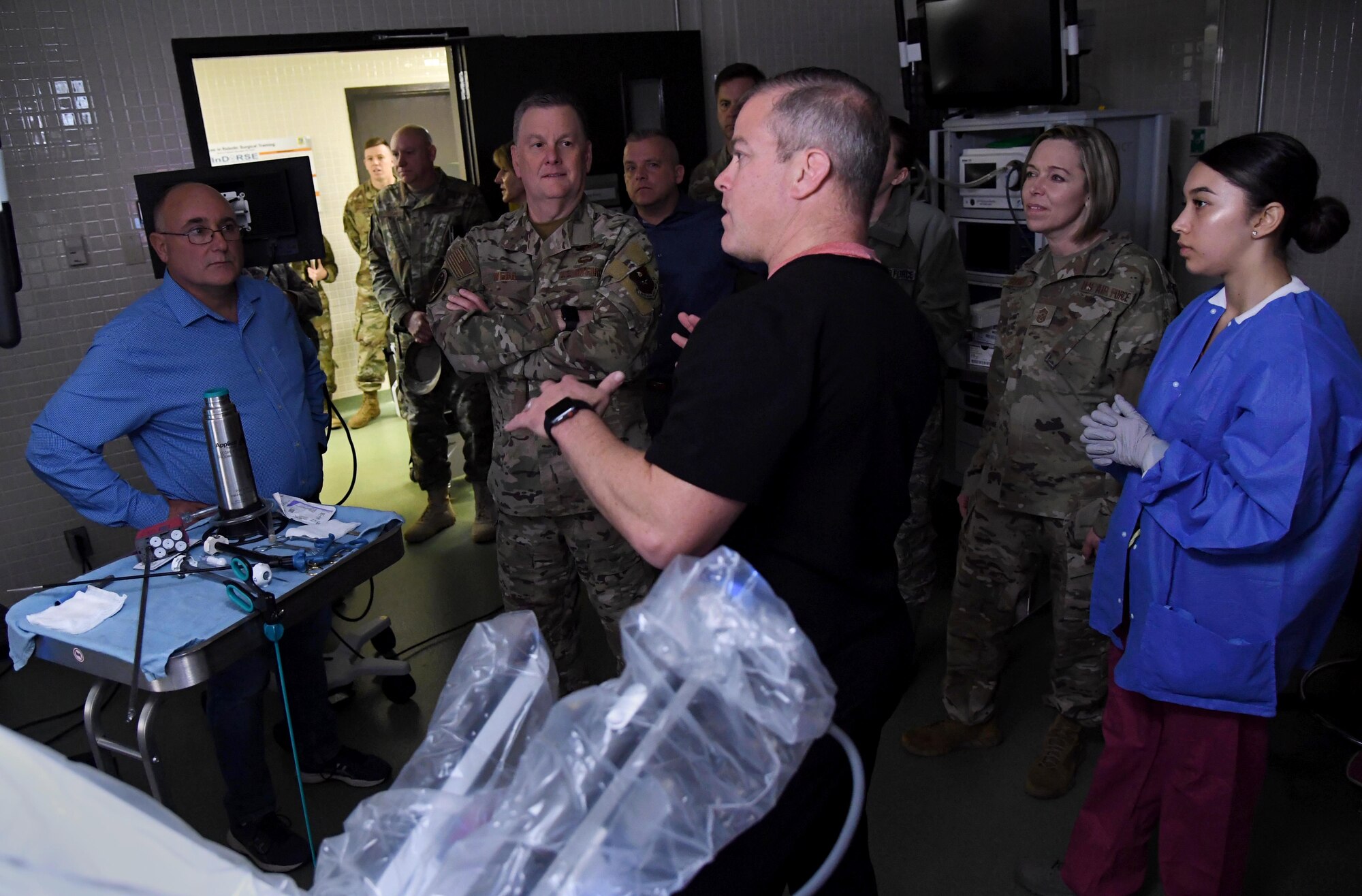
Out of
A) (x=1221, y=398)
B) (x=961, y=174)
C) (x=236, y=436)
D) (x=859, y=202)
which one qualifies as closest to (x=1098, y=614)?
(x=1221, y=398)

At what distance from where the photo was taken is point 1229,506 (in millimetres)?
1682

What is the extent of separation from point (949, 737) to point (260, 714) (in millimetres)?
1739

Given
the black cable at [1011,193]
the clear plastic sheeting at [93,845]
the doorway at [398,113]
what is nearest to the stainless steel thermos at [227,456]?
the clear plastic sheeting at [93,845]

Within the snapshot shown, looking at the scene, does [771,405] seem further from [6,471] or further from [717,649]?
[6,471]

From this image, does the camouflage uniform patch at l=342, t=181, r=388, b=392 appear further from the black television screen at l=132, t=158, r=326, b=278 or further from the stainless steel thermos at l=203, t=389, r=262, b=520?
the stainless steel thermos at l=203, t=389, r=262, b=520

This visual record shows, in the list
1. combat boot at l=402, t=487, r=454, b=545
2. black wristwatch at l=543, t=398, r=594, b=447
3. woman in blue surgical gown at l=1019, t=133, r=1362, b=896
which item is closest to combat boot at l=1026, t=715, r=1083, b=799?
woman in blue surgical gown at l=1019, t=133, r=1362, b=896

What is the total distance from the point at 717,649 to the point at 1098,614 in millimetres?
1390

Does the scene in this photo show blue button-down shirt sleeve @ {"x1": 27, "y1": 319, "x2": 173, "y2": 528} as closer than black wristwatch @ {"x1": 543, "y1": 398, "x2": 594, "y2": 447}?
No

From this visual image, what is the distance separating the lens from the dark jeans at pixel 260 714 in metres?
2.29

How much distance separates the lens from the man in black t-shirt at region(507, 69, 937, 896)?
1.23m

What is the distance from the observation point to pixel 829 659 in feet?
4.40

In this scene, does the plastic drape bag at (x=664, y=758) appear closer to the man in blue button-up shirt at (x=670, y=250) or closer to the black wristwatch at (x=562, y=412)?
the black wristwatch at (x=562, y=412)

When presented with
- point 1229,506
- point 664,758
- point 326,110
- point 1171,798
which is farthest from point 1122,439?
point 326,110

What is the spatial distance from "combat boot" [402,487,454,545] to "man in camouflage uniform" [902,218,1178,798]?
2.48m
